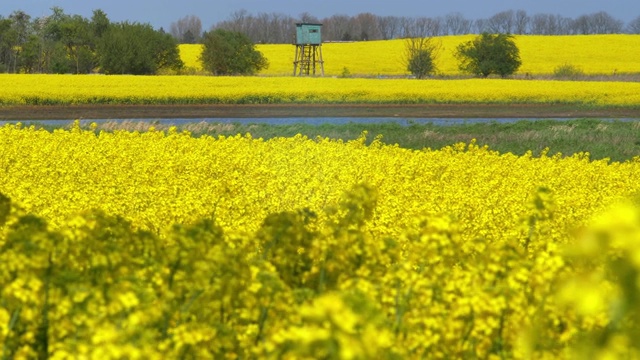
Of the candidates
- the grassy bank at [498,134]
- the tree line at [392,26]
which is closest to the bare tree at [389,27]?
the tree line at [392,26]

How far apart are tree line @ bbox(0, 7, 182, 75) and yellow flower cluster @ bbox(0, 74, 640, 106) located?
20810 mm

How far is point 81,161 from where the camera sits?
16.9 m

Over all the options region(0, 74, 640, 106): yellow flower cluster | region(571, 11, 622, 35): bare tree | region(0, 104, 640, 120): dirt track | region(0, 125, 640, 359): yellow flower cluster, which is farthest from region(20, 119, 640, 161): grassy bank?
region(571, 11, 622, 35): bare tree

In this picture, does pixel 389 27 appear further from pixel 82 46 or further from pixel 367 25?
pixel 82 46

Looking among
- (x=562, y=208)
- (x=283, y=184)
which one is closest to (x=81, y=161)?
(x=283, y=184)

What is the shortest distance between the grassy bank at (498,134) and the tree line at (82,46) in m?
52.1

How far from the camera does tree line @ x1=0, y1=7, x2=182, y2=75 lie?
80.6 m

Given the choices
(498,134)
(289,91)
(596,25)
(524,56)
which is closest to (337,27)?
(596,25)

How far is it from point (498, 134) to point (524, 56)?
67.4 m

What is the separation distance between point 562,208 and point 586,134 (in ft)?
53.7

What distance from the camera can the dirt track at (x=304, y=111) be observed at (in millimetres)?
40719

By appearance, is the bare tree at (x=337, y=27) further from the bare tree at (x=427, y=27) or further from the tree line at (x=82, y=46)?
the tree line at (x=82, y=46)

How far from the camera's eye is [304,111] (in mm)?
44750

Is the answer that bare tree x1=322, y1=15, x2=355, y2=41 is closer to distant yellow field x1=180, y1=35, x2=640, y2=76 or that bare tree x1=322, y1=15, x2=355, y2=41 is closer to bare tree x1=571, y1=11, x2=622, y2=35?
bare tree x1=571, y1=11, x2=622, y2=35
